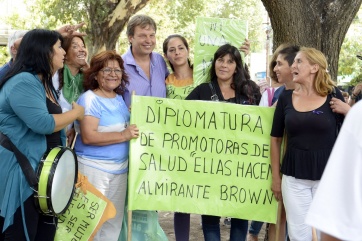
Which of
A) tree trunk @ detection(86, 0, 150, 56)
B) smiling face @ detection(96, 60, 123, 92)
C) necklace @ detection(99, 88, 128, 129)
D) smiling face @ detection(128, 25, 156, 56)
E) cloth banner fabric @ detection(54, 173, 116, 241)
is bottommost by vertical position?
cloth banner fabric @ detection(54, 173, 116, 241)

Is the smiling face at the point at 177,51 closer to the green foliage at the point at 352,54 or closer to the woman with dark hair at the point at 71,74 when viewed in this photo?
the woman with dark hair at the point at 71,74

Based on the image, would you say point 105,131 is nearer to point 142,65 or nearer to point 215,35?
point 142,65

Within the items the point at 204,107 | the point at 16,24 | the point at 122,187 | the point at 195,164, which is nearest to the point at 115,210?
the point at 122,187

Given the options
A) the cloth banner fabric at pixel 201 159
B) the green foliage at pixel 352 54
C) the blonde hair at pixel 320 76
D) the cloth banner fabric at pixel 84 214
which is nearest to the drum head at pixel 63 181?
the cloth banner fabric at pixel 84 214

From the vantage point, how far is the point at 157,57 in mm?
4984

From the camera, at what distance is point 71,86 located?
4.57 metres

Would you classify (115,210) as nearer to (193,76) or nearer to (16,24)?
(193,76)

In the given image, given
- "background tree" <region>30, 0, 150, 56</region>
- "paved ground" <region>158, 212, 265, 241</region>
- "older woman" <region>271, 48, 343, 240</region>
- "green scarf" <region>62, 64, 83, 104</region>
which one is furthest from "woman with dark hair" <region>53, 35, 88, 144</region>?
"background tree" <region>30, 0, 150, 56</region>

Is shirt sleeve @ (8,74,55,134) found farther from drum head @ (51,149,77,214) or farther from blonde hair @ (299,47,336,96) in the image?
blonde hair @ (299,47,336,96)

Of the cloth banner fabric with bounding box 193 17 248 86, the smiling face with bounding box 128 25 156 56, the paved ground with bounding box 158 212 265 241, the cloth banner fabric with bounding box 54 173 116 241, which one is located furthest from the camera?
the paved ground with bounding box 158 212 265 241

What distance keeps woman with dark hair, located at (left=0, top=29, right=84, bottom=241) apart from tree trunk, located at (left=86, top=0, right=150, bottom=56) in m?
11.3

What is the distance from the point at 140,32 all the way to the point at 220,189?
4.90 ft

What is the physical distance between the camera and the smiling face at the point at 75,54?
4555 mm

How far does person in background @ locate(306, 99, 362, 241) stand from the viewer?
49.1 inches
